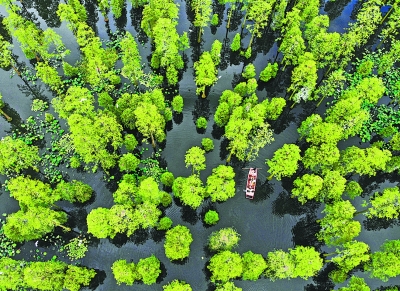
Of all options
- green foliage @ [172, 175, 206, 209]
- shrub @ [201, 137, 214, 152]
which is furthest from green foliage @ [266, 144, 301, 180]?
shrub @ [201, 137, 214, 152]

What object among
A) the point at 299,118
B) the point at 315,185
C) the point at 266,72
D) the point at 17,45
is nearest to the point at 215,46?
the point at 266,72

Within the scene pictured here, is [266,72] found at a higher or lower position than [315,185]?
higher

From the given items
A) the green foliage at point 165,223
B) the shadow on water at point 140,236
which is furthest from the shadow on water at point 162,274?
the green foliage at point 165,223

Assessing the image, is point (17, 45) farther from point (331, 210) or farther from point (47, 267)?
point (331, 210)

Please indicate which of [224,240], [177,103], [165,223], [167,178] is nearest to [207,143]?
[177,103]

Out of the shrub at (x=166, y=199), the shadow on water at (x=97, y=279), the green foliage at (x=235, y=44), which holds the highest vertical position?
the green foliage at (x=235, y=44)

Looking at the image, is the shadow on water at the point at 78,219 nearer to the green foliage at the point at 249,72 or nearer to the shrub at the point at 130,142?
the shrub at the point at 130,142
